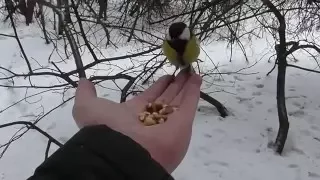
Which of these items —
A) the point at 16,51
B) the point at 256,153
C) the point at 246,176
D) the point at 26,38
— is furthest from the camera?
the point at 26,38

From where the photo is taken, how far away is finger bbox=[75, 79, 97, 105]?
708 millimetres

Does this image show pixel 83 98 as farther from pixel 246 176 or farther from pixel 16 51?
pixel 16 51

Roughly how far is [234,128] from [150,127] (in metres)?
1.77

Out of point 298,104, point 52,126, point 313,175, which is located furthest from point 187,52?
point 298,104

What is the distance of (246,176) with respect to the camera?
1988 mm

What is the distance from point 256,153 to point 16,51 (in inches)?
89.7

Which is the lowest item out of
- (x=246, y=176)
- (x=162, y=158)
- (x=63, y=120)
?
(x=246, y=176)

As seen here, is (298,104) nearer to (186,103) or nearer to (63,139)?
(63,139)

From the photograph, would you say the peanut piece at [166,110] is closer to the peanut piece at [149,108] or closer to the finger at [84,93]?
the peanut piece at [149,108]

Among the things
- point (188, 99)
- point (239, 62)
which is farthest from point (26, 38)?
point (188, 99)

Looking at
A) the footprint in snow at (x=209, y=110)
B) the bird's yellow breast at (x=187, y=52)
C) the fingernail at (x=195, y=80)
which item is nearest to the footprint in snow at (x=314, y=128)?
the footprint in snow at (x=209, y=110)

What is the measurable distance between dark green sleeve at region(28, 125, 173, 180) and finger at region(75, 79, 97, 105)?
0.70 feet

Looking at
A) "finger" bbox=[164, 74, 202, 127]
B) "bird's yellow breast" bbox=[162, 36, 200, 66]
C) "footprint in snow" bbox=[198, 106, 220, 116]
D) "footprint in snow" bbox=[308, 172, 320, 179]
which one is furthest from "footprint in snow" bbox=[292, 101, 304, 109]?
"finger" bbox=[164, 74, 202, 127]

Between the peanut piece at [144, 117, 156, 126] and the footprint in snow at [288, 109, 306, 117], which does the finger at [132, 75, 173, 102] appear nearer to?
the peanut piece at [144, 117, 156, 126]
